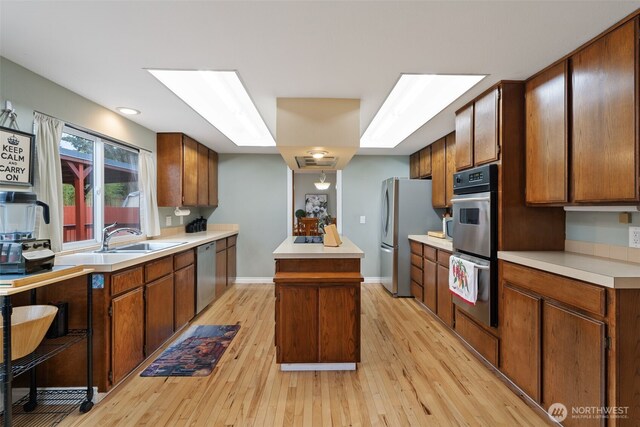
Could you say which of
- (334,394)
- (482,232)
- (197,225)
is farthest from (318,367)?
(197,225)

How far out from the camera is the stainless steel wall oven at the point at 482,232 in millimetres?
2334

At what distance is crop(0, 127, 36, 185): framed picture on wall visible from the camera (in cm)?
187

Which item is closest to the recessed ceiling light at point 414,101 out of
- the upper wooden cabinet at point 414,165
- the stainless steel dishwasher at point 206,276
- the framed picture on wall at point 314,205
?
the upper wooden cabinet at point 414,165

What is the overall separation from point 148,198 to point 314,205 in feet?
17.0

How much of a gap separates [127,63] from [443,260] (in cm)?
328

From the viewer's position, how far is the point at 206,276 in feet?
12.4

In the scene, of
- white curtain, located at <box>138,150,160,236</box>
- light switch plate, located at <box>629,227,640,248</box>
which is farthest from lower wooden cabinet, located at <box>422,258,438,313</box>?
white curtain, located at <box>138,150,160,236</box>

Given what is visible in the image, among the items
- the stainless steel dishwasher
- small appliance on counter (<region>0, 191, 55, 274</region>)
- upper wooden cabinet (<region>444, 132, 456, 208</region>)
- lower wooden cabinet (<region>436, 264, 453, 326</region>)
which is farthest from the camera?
upper wooden cabinet (<region>444, 132, 456, 208</region>)

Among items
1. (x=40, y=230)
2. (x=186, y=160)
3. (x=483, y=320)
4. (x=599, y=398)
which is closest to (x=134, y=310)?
(x=40, y=230)

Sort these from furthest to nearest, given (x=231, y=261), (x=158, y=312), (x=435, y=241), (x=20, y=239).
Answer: (x=231, y=261) < (x=435, y=241) < (x=158, y=312) < (x=20, y=239)

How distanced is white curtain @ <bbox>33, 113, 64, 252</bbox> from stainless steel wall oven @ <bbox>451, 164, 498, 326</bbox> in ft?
10.5

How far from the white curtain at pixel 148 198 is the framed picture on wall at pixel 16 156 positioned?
53.8 inches

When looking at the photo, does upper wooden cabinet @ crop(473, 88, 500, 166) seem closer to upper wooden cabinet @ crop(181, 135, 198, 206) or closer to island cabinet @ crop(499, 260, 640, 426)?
island cabinet @ crop(499, 260, 640, 426)

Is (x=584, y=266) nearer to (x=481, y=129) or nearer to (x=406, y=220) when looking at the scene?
(x=481, y=129)
